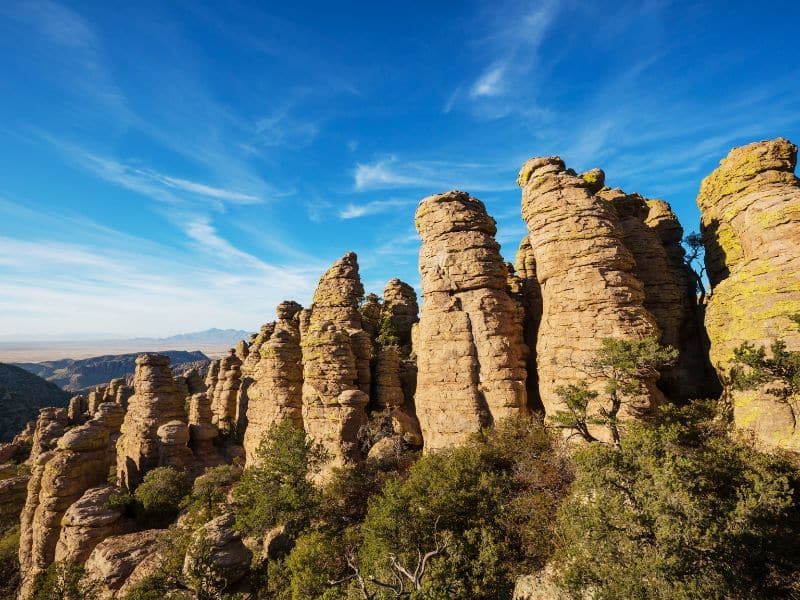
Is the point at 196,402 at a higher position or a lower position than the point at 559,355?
lower

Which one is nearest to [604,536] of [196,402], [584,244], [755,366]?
[755,366]

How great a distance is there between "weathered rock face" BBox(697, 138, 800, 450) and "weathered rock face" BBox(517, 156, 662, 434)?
12.2ft

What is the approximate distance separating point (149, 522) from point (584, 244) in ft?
A: 135

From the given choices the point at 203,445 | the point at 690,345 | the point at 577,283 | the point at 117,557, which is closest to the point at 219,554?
the point at 117,557

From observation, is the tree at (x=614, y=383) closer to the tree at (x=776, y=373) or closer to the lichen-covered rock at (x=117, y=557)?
the tree at (x=776, y=373)

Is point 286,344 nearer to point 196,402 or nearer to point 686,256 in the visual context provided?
point 196,402

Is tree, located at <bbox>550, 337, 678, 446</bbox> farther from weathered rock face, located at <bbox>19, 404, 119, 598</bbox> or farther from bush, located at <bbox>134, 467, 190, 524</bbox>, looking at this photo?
weathered rock face, located at <bbox>19, 404, 119, 598</bbox>

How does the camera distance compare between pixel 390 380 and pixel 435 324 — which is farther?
pixel 390 380

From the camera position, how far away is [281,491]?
23047 mm

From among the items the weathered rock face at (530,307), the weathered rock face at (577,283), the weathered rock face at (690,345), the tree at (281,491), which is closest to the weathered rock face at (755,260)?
the weathered rock face at (690,345)

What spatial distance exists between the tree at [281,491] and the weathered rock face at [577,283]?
53.8 feet

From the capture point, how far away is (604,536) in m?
12.8

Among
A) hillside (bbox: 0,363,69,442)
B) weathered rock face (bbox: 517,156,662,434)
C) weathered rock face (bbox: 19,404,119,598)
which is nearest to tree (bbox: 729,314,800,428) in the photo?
weathered rock face (bbox: 517,156,662,434)

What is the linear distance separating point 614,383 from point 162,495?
36478 millimetres
